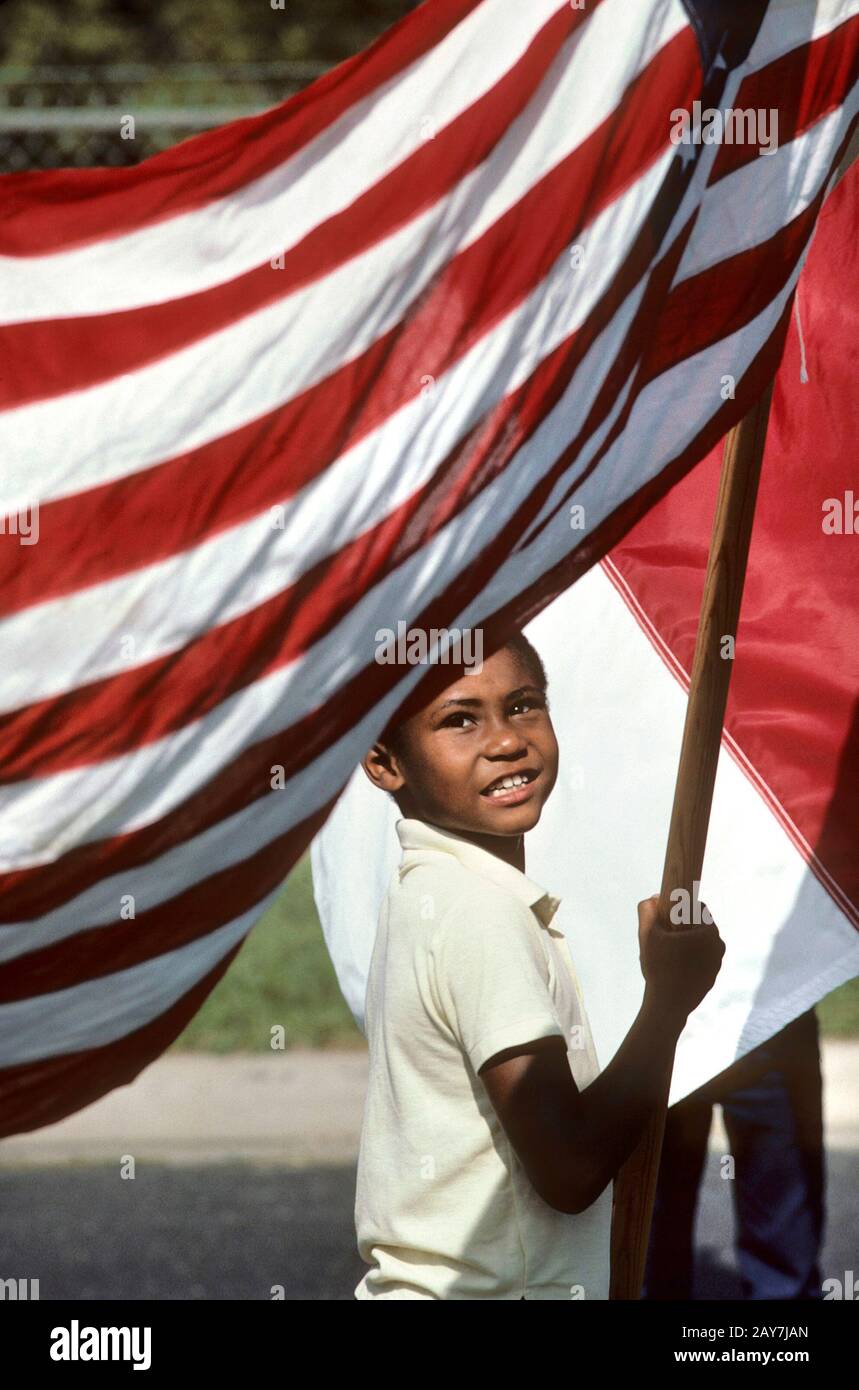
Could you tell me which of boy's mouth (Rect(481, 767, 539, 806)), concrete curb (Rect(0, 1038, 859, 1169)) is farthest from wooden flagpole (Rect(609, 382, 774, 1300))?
concrete curb (Rect(0, 1038, 859, 1169))

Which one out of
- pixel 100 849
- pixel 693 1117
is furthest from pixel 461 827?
pixel 693 1117

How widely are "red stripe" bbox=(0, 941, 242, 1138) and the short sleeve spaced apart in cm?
35

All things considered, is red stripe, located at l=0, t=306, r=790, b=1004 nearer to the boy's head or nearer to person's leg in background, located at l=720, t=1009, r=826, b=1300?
the boy's head

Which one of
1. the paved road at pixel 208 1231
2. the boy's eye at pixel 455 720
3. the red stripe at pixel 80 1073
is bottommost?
the paved road at pixel 208 1231

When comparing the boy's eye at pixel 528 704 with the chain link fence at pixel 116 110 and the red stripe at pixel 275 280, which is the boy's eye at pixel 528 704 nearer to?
the red stripe at pixel 275 280

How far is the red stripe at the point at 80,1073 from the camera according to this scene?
2.42 m

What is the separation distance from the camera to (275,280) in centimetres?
231

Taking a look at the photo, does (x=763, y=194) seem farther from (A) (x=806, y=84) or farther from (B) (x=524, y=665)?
(B) (x=524, y=665)

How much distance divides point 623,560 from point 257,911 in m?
0.93

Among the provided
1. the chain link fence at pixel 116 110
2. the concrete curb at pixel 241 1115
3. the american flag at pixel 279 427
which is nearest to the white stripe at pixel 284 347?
the american flag at pixel 279 427

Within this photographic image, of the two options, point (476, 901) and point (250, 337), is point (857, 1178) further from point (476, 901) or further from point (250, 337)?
A: point (250, 337)

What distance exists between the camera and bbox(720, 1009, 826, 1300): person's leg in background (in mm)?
3396

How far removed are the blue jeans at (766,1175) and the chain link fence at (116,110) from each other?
4.88m
